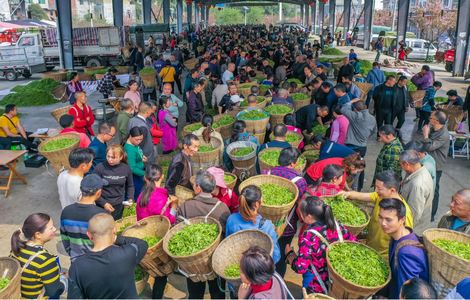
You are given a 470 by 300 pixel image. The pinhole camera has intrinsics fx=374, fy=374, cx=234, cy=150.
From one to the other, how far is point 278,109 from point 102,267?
6020 mm

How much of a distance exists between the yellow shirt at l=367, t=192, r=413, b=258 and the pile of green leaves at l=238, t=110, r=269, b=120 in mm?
3751

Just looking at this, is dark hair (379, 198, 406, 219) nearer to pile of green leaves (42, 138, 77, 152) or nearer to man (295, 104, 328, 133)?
man (295, 104, 328, 133)

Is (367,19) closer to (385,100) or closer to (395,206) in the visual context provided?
(385,100)

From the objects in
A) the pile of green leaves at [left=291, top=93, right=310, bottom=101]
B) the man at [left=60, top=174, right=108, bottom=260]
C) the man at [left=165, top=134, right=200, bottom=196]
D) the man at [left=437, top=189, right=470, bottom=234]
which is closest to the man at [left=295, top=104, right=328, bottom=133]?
the pile of green leaves at [left=291, top=93, right=310, bottom=101]

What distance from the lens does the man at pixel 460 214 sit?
370 cm

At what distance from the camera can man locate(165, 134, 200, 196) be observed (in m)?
5.14

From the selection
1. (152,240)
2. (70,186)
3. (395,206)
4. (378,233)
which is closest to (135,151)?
(70,186)

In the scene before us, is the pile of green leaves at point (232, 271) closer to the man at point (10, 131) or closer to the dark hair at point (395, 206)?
the dark hair at point (395, 206)

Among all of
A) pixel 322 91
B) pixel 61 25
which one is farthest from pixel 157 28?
pixel 322 91

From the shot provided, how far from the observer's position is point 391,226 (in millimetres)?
3320

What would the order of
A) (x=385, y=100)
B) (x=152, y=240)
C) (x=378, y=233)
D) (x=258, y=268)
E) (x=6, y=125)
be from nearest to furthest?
(x=258, y=268) < (x=378, y=233) < (x=152, y=240) < (x=6, y=125) < (x=385, y=100)

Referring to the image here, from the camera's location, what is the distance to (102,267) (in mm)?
2994

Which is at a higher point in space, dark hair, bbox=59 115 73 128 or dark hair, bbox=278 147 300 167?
dark hair, bbox=59 115 73 128

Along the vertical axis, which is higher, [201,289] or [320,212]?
[320,212]
